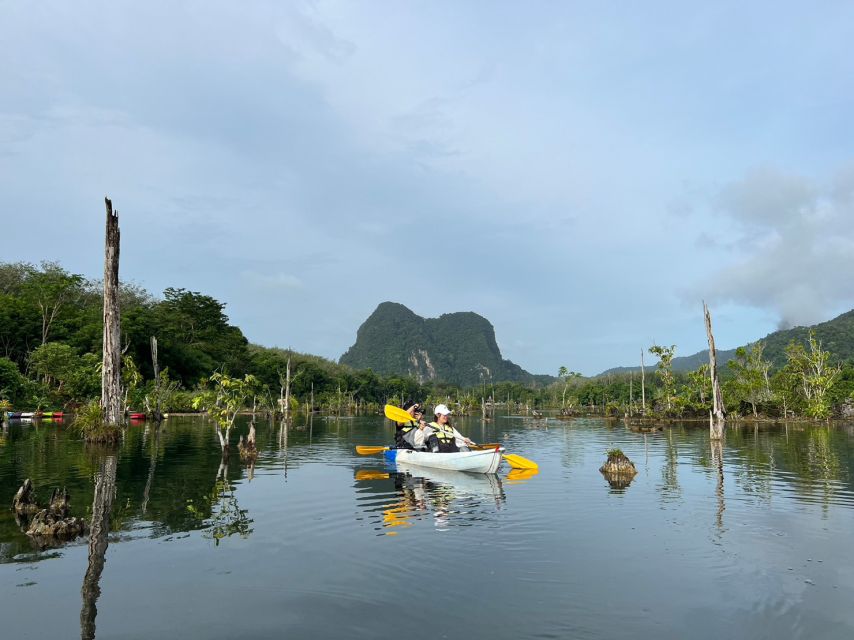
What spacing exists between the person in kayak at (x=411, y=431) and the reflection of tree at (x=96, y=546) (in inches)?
431

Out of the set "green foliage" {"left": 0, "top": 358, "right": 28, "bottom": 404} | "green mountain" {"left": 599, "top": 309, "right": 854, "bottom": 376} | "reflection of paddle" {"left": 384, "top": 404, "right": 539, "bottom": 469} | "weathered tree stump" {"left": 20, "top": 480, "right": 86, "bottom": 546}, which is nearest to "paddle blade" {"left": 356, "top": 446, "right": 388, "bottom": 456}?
"reflection of paddle" {"left": 384, "top": 404, "right": 539, "bottom": 469}

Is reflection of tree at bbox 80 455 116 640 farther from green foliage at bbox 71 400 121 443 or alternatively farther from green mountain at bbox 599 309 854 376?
green mountain at bbox 599 309 854 376

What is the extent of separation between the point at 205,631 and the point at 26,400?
51.7 meters

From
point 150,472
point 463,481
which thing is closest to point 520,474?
point 463,481

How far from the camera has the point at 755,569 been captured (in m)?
9.93

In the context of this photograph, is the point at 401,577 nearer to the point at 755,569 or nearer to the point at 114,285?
the point at 755,569

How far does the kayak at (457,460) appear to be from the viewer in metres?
20.9

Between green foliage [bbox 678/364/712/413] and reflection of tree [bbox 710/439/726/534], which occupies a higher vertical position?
green foliage [bbox 678/364/712/413]

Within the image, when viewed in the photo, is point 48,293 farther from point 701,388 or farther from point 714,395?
point 701,388

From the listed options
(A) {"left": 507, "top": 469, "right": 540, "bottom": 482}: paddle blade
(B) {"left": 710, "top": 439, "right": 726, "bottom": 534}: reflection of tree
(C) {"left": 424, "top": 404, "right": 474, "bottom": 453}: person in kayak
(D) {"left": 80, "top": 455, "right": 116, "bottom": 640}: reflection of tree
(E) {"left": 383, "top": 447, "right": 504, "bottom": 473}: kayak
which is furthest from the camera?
(C) {"left": 424, "top": 404, "right": 474, "bottom": 453}: person in kayak

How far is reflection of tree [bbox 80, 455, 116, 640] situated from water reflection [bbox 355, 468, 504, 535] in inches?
211

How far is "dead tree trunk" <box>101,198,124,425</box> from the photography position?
2802 centimetres

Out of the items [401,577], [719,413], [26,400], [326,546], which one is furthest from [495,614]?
[26,400]

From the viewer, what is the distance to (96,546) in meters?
10.9
